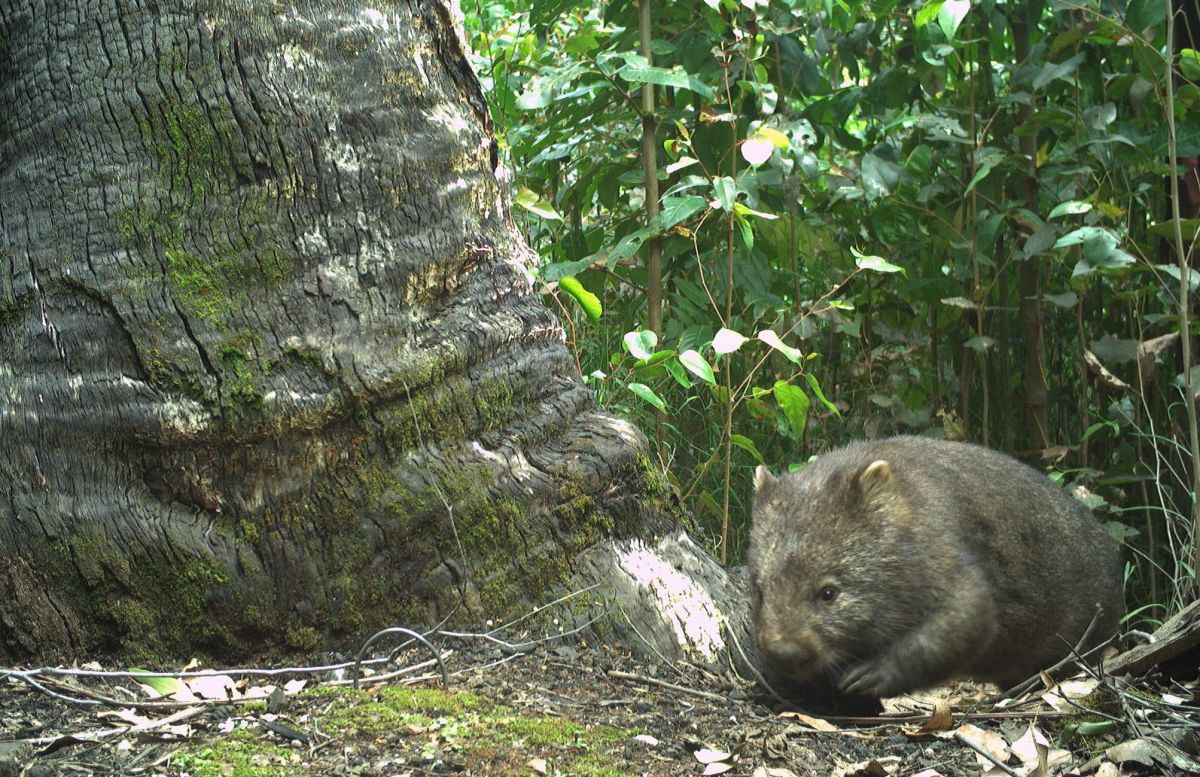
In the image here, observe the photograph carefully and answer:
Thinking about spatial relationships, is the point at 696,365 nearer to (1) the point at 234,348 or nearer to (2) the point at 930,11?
(1) the point at 234,348

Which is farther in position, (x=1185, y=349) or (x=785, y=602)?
(x=1185, y=349)

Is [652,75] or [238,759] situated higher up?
[652,75]

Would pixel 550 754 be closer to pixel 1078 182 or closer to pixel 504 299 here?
pixel 504 299

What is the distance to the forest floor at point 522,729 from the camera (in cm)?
245

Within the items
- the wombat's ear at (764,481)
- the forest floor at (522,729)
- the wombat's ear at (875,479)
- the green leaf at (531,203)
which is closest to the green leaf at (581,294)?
the green leaf at (531,203)

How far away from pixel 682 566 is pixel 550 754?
44.2 inches

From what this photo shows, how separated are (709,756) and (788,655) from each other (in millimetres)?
799

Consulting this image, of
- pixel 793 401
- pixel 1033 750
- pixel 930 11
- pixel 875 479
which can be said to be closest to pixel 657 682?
pixel 1033 750

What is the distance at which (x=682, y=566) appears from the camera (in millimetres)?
3594

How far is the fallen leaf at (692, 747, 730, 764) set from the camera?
2.71 m

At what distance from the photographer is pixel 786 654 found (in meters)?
3.46

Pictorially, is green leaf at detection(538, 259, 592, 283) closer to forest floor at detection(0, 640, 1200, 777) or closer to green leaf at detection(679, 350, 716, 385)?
green leaf at detection(679, 350, 716, 385)

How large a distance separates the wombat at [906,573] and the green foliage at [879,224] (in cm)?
51

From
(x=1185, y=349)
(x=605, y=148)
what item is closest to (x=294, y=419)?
(x=605, y=148)
